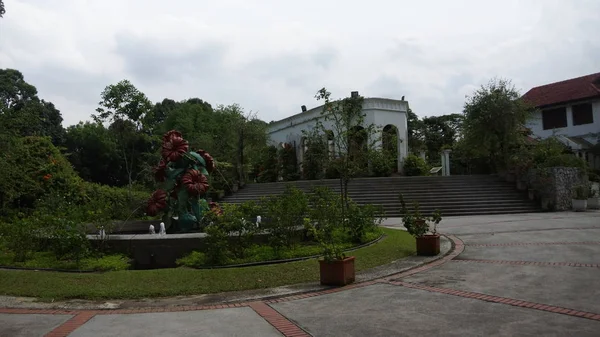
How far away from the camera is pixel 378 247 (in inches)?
386

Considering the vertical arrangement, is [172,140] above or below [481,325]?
above

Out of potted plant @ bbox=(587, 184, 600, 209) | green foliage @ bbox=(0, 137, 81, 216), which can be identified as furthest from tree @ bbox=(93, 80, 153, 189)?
potted plant @ bbox=(587, 184, 600, 209)

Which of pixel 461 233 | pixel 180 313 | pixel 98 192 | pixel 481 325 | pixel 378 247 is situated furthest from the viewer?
pixel 98 192

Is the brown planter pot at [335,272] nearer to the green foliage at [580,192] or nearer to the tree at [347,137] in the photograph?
the tree at [347,137]

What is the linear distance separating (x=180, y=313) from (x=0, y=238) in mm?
6989

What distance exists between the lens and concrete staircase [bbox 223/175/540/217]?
20156mm

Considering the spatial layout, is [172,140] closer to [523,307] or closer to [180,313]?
[180,313]

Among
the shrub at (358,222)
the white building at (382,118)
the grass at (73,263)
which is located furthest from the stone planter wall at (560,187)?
the grass at (73,263)

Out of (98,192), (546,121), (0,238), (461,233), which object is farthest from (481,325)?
(546,121)

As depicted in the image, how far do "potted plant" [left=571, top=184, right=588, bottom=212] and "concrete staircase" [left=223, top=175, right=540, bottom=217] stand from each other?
1529 millimetres

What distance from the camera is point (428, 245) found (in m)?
9.30

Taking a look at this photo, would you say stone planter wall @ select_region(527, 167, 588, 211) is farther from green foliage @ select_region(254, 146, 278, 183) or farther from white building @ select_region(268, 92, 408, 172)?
green foliage @ select_region(254, 146, 278, 183)

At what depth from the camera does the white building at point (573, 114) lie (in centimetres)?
3105

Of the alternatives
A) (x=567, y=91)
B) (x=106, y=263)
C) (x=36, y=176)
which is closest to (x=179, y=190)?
(x=106, y=263)
